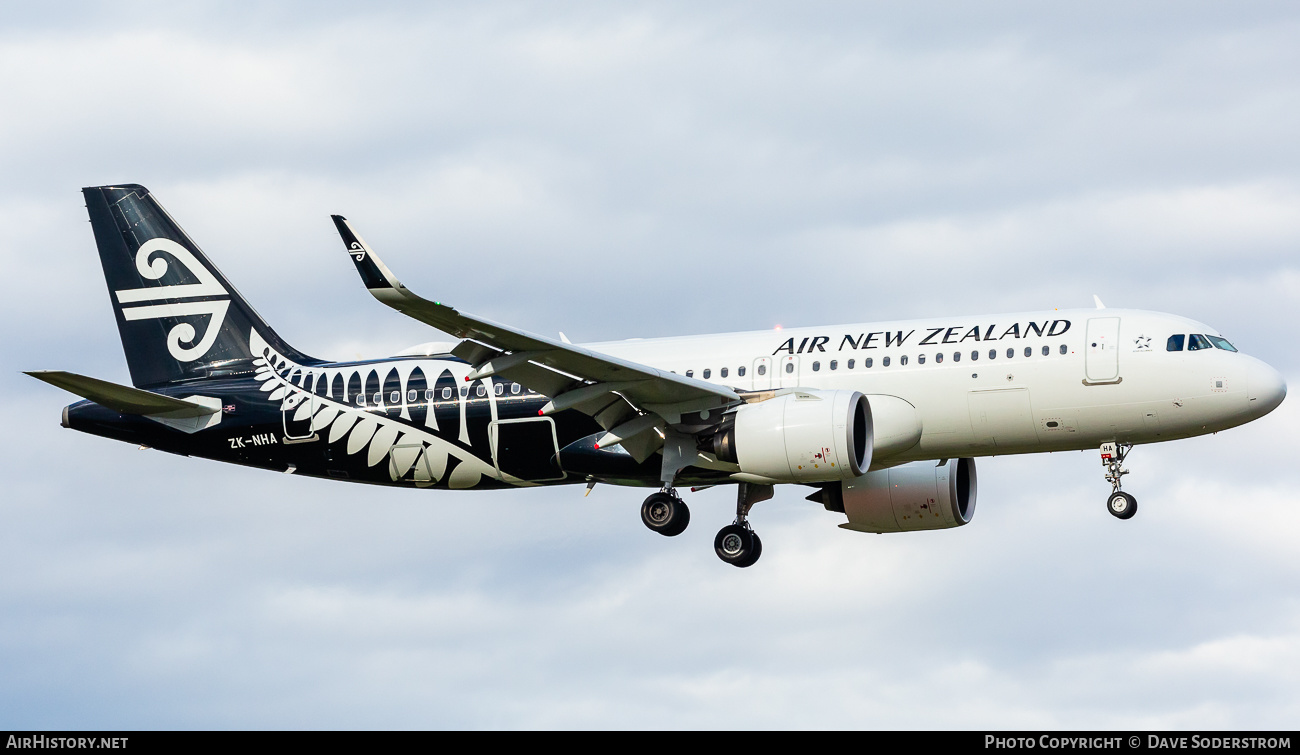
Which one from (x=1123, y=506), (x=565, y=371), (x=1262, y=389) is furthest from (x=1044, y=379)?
(x=565, y=371)

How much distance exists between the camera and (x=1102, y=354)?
37250 millimetres

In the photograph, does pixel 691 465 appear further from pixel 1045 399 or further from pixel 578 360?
pixel 1045 399

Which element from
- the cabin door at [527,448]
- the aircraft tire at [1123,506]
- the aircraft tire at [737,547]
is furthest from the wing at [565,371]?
the aircraft tire at [1123,506]

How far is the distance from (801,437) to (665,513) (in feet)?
12.8

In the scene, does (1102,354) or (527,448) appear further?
(527,448)

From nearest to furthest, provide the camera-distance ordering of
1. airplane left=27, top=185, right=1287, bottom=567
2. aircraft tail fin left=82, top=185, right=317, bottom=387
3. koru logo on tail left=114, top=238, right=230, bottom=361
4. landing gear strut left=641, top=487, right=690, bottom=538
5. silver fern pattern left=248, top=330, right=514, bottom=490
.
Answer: airplane left=27, top=185, right=1287, bottom=567 → landing gear strut left=641, top=487, right=690, bottom=538 → silver fern pattern left=248, top=330, right=514, bottom=490 → aircraft tail fin left=82, top=185, right=317, bottom=387 → koru logo on tail left=114, top=238, right=230, bottom=361

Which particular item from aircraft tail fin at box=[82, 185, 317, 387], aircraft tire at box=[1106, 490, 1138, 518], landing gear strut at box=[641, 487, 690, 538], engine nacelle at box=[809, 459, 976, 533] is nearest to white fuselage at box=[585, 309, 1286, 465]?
aircraft tire at box=[1106, 490, 1138, 518]

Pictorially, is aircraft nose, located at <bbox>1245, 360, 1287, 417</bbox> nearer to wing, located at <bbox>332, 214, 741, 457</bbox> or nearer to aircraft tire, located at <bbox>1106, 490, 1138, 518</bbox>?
aircraft tire, located at <bbox>1106, 490, 1138, 518</bbox>

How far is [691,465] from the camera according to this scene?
3878cm

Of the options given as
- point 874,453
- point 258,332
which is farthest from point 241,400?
point 874,453

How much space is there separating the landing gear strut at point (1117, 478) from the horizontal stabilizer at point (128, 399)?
67.1 feet

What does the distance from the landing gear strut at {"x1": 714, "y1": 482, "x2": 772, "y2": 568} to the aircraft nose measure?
10.8 meters

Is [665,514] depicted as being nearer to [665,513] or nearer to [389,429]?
[665,513]

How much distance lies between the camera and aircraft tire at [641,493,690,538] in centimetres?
3862
